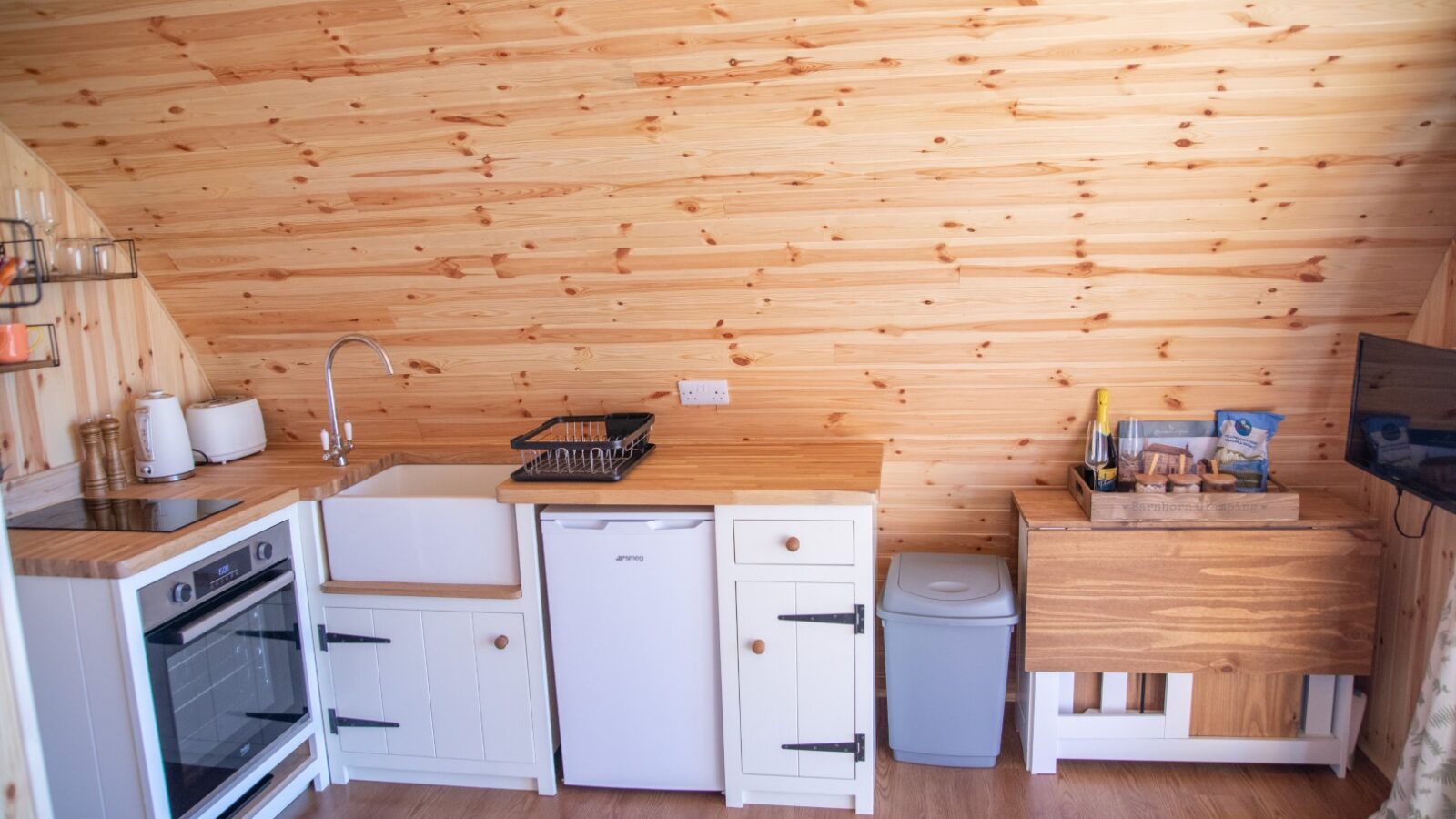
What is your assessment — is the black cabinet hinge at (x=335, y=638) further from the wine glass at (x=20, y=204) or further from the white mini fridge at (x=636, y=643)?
the wine glass at (x=20, y=204)

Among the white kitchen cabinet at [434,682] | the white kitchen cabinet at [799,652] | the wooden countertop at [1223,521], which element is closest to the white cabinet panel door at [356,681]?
the white kitchen cabinet at [434,682]

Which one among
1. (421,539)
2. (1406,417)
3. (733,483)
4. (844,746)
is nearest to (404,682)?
(421,539)

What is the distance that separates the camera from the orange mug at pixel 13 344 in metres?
2.45

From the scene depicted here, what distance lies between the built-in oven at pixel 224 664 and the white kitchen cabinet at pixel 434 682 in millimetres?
144

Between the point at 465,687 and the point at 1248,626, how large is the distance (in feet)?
7.16

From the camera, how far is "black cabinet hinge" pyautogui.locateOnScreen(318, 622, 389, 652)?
2881mm

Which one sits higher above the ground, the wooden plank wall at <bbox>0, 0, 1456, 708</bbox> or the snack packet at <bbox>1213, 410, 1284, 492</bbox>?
the wooden plank wall at <bbox>0, 0, 1456, 708</bbox>

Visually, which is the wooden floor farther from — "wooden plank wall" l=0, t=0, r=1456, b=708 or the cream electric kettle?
the cream electric kettle

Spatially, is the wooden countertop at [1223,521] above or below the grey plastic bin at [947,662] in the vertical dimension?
above

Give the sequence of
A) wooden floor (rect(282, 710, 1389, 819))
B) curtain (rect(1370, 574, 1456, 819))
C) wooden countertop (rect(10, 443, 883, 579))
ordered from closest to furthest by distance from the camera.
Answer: curtain (rect(1370, 574, 1456, 819)) → wooden countertop (rect(10, 443, 883, 579)) → wooden floor (rect(282, 710, 1389, 819))

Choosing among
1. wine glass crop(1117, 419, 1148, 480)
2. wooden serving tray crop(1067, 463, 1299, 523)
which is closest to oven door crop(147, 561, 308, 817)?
wooden serving tray crop(1067, 463, 1299, 523)

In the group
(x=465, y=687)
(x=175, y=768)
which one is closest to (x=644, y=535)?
(x=465, y=687)

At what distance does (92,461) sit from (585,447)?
1430 millimetres

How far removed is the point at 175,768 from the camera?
7.87 ft
